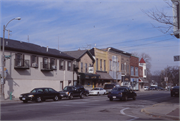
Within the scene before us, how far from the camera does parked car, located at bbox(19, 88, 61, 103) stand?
930 inches

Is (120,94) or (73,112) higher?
(120,94)

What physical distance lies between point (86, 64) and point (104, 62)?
7689mm

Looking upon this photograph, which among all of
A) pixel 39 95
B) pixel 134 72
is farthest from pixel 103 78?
pixel 39 95

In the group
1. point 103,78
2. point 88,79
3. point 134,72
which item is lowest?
point 88,79

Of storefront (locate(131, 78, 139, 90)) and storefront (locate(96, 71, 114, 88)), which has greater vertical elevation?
storefront (locate(96, 71, 114, 88))

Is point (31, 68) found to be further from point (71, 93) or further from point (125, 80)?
point (125, 80)

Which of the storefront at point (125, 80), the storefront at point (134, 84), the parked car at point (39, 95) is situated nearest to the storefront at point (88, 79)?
the storefront at point (125, 80)

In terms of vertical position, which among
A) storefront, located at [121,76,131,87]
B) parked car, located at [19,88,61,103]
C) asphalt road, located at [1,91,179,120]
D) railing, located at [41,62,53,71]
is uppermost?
railing, located at [41,62,53,71]

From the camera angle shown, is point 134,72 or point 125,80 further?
point 134,72

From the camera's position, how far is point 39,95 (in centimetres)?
2442

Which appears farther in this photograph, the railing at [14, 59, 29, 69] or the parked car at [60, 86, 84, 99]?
the railing at [14, 59, 29, 69]

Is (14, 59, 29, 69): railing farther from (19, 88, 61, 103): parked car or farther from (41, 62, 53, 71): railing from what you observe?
(19, 88, 61, 103): parked car

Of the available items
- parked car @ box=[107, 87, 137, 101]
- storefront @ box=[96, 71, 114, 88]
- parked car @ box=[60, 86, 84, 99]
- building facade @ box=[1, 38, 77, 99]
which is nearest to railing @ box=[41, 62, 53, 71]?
building facade @ box=[1, 38, 77, 99]

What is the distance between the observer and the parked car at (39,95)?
2362 cm
